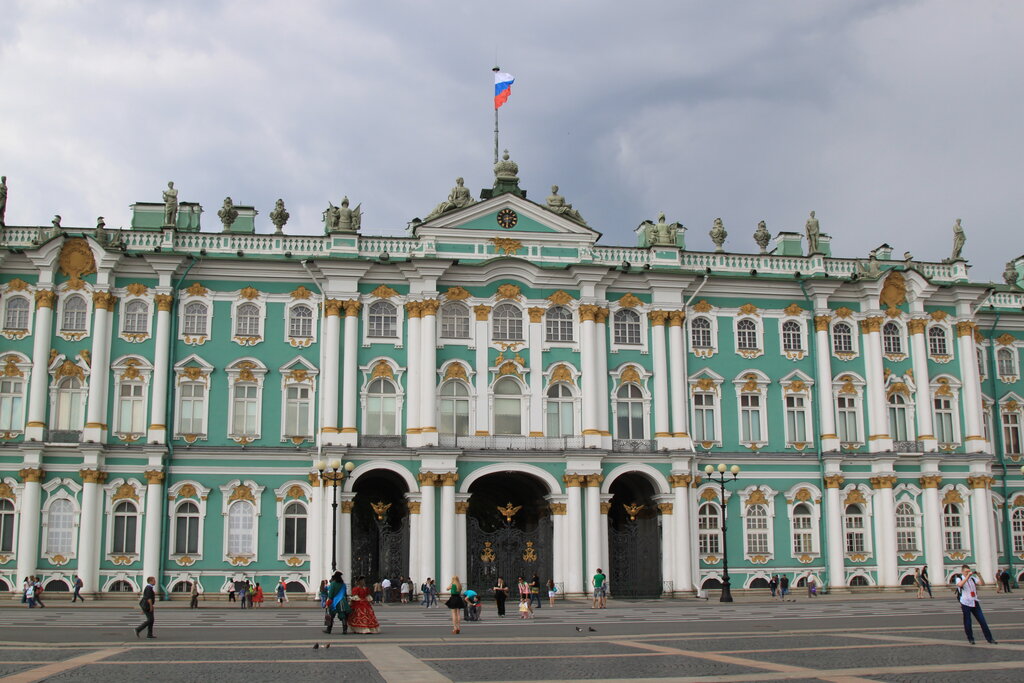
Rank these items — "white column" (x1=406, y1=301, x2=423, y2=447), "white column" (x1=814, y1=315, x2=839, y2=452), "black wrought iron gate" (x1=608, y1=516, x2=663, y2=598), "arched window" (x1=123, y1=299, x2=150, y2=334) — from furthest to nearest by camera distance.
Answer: "white column" (x1=814, y1=315, x2=839, y2=452) → "black wrought iron gate" (x1=608, y1=516, x2=663, y2=598) → "arched window" (x1=123, y1=299, x2=150, y2=334) → "white column" (x1=406, y1=301, x2=423, y2=447)

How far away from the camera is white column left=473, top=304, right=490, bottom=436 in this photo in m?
51.8

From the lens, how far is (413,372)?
51.5 meters

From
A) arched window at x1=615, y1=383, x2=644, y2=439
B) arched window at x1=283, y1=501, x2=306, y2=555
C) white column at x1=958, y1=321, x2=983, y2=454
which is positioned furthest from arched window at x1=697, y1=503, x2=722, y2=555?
arched window at x1=283, y1=501, x2=306, y2=555

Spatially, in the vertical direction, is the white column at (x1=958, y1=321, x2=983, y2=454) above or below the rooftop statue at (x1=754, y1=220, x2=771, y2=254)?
below

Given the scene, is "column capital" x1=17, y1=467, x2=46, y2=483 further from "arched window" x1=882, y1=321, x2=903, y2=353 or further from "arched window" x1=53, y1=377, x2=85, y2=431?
"arched window" x1=882, y1=321, x2=903, y2=353

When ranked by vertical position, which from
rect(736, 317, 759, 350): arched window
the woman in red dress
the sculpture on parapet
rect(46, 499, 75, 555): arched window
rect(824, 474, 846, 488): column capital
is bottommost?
the woman in red dress

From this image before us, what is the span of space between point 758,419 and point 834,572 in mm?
7991

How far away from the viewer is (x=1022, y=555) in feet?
190

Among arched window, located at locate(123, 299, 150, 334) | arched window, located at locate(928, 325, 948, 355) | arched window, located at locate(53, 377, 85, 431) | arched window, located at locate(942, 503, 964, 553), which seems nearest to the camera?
arched window, located at locate(53, 377, 85, 431)

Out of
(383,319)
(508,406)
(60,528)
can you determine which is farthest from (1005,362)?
(60,528)

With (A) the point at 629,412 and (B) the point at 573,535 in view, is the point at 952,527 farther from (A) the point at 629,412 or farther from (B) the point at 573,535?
(B) the point at 573,535

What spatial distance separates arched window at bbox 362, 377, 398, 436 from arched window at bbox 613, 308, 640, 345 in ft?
36.3

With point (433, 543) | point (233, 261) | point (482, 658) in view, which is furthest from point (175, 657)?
point (233, 261)

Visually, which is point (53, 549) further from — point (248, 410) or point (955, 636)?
point (955, 636)
